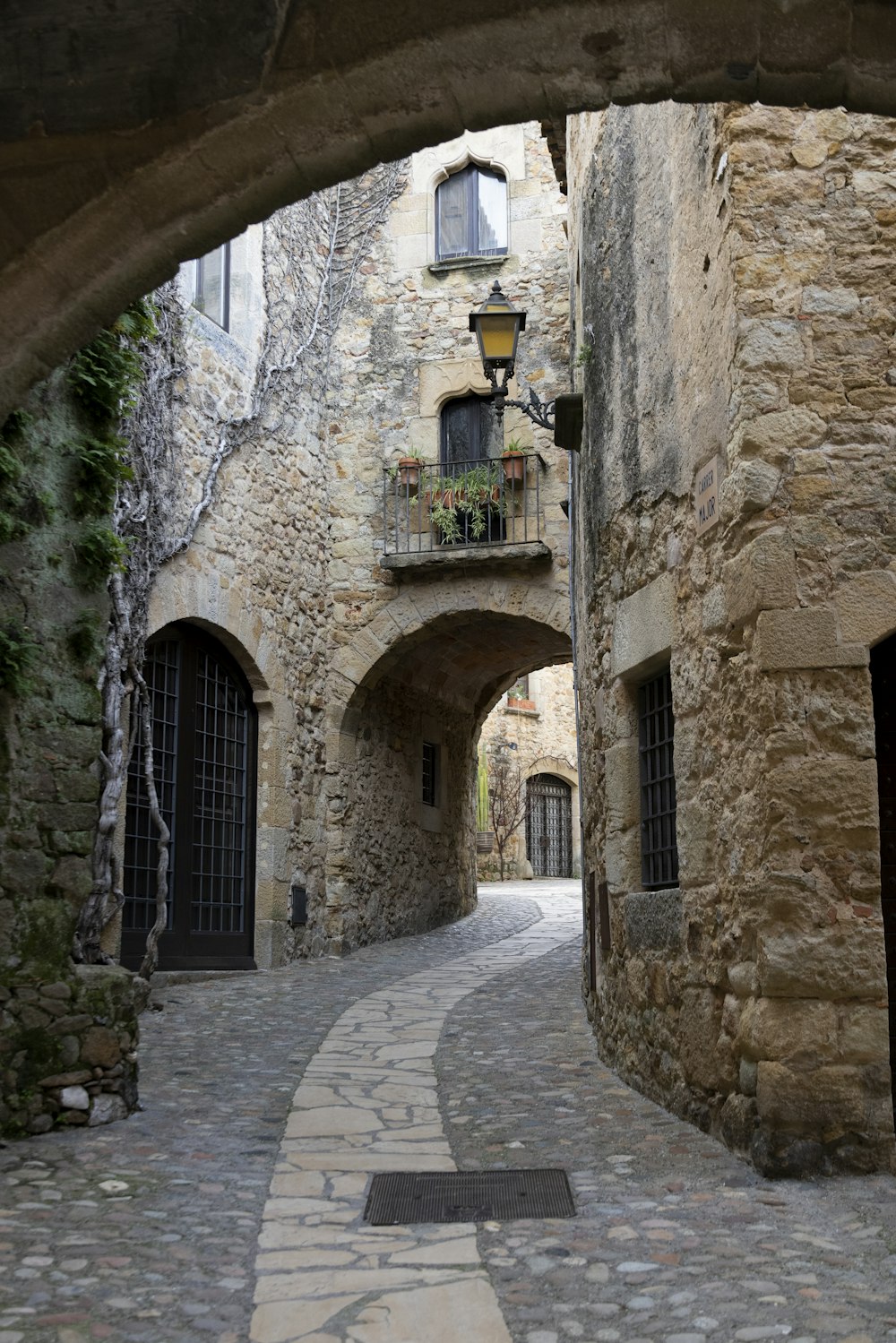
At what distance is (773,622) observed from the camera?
4.38 meters

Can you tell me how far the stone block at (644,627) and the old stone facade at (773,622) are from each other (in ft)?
0.07

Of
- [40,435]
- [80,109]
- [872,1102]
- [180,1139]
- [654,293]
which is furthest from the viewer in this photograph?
[654,293]

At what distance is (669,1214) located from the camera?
371cm

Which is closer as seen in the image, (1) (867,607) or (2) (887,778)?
(1) (867,607)

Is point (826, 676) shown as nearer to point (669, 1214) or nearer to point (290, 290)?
point (669, 1214)

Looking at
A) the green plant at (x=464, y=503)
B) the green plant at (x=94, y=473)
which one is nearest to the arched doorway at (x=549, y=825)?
the green plant at (x=464, y=503)

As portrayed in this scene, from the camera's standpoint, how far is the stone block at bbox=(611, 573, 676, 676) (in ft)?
17.8

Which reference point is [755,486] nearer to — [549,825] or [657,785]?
[657,785]

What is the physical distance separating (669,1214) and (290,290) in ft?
31.1

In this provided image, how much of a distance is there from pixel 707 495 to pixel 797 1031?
1.97 metres

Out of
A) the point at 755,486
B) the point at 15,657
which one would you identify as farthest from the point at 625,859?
the point at 15,657

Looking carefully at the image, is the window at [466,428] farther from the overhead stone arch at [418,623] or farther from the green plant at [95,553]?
the green plant at [95,553]

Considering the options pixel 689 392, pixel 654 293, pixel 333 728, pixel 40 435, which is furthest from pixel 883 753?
pixel 333 728

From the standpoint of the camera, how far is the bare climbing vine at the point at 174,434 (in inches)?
286
